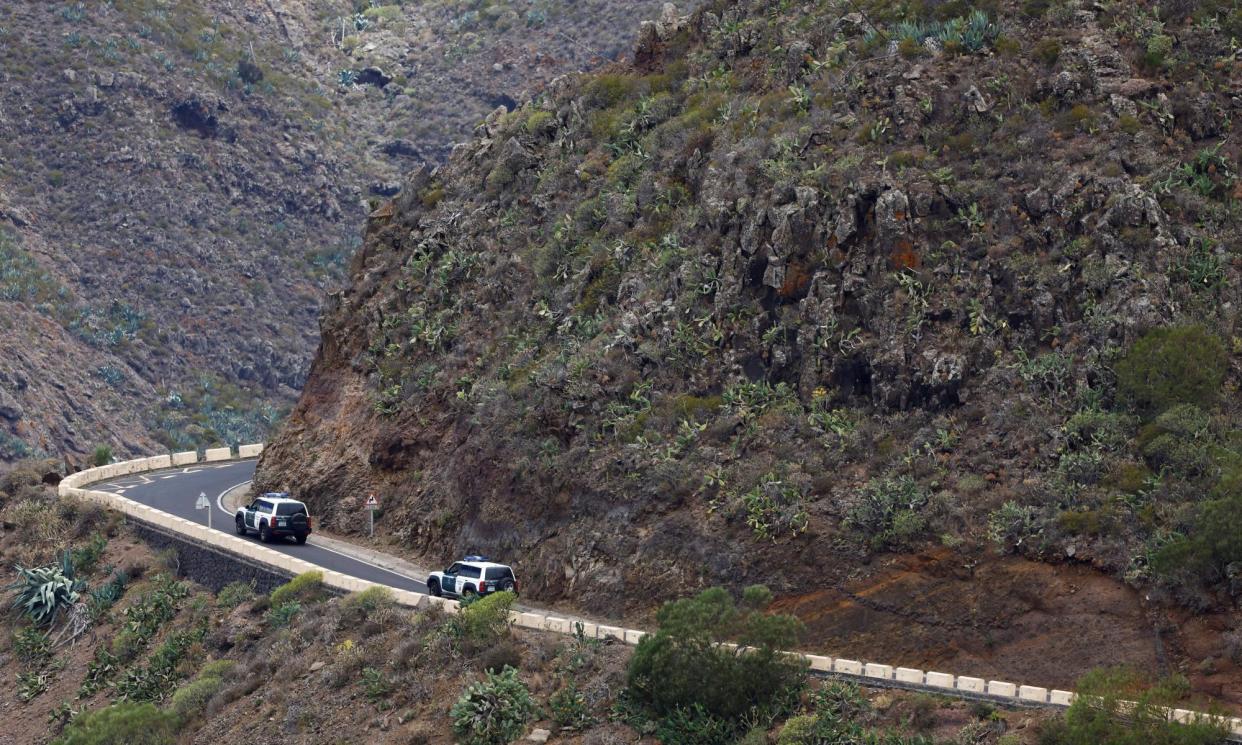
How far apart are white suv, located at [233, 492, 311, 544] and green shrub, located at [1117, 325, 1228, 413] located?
26.2 metres

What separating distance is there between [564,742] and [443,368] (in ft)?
64.0

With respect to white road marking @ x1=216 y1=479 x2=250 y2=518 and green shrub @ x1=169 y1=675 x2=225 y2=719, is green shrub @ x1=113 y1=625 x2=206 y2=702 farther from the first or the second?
white road marking @ x1=216 y1=479 x2=250 y2=518

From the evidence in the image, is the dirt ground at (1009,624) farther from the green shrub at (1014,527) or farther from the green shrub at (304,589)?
the green shrub at (304,589)

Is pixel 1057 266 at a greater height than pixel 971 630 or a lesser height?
greater

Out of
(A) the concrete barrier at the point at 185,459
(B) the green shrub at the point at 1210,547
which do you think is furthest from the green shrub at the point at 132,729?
(A) the concrete barrier at the point at 185,459

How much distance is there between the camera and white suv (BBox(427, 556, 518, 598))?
142 feet

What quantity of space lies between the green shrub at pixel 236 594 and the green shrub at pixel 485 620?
10734 mm

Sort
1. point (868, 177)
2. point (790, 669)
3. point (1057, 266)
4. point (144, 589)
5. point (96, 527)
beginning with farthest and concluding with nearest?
point (96, 527), point (144, 589), point (868, 177), point (1057, 266), point (790, 669)

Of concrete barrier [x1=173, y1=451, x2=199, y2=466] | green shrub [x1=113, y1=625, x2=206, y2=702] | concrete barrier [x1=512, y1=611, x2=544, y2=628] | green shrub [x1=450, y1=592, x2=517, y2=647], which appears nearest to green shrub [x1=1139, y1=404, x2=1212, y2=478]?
concrete barrier [x1=512, y1=611, x2=544, y2=628]

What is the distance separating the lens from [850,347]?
42250 mm

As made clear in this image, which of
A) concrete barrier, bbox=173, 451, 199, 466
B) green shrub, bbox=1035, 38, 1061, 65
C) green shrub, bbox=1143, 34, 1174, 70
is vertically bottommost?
concrete barrier, bbox=173, 451, 199, 466

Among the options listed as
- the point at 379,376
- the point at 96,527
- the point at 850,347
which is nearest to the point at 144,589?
the point at 96,527

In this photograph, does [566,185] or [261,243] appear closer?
[566,185]

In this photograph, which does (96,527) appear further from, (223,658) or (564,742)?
(564,742)
